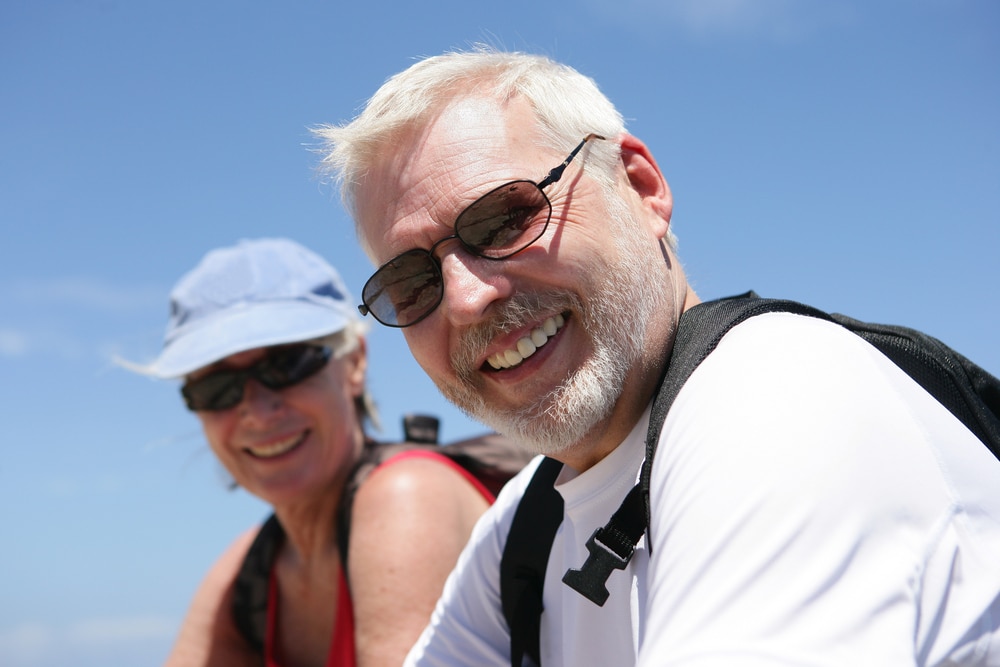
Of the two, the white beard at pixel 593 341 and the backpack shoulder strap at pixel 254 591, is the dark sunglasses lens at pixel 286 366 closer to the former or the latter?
the backpack shoulder strap at pixel 254 591

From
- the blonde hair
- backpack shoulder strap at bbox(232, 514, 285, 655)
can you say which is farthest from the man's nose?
backpack shoulder strap at bbox(232, 514, 285, 655)

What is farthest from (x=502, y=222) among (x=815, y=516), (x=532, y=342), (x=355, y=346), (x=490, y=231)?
(x=355, y=346)

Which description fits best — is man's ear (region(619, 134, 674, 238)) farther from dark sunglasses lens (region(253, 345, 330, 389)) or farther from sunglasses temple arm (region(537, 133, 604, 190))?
dark sunglasses lens (region(253, 345, 330, 389))

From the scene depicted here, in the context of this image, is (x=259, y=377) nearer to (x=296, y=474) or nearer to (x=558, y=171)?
(x=296, y=474)

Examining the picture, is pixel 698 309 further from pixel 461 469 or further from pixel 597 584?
pixel 461 469

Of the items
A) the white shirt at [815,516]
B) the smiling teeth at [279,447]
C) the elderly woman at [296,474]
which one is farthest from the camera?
the smiling teeth at [279,447]

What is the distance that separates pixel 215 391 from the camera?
12.1ft

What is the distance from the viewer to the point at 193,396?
371 centimetres

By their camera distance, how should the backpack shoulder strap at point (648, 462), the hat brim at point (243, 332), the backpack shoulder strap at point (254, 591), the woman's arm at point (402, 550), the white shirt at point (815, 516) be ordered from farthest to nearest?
the backpack shoulder strap at point (254, 591) < the hat brim at point (243, 332) < the woman's arm at point (402, 550) < the backpack shoulder strap at point (648, 462) < the white shirt at point (815, 516)

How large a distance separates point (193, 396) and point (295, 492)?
55 cm

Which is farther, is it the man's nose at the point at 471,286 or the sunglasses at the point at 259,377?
the sunglasses at the point at 259,377

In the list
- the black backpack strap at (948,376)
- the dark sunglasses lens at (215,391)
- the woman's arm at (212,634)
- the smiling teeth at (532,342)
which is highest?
the dark sunglasses lens at (215,391)

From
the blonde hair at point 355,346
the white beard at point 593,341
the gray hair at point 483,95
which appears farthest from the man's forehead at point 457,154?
the blonde hair at point 355,346

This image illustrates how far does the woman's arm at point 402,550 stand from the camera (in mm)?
3025
